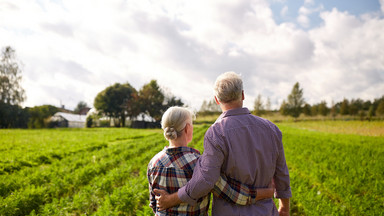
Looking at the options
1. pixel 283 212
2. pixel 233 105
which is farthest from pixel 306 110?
pixel 233 105

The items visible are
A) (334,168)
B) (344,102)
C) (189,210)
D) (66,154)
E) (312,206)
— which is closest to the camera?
(189,210)

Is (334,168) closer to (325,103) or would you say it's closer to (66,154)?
(66,154)

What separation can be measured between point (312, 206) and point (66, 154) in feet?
39.8

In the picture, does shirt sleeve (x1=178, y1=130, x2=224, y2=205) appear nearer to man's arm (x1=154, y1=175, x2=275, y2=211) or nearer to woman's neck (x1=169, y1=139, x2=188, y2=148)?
man's arm (x1=154, y1=175, x2=275, y2=211)

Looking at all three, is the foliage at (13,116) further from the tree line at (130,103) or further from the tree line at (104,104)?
the tree line at (130,103)

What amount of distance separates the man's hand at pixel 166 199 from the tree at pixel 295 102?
62.5 meters

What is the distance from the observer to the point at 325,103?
2325 inches

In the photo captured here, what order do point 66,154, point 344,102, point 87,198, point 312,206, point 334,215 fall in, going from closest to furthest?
point 334,215 → point 312,206 → point 87,198 → point 66,154 → point 344,102

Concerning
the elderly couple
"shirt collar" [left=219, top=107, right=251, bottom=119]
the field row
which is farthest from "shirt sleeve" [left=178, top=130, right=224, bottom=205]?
the field row

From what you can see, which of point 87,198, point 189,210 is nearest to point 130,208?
point 87,198

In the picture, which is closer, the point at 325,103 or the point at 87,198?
the point at 87,198

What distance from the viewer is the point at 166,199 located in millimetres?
1866

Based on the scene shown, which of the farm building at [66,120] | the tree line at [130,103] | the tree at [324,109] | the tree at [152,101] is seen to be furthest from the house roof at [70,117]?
the tree at [324,109]

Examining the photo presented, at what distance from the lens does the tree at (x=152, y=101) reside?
51.3 metres
